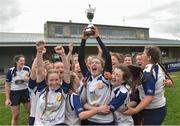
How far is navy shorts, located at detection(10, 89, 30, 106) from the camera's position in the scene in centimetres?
925

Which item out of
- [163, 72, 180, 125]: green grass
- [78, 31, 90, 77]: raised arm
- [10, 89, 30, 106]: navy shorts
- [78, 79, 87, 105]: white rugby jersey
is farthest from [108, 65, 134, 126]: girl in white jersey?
[10, 89, 30, 106]: navy shorts

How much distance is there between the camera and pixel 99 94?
4.70m

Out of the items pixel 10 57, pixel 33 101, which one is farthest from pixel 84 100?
pixel 10 57

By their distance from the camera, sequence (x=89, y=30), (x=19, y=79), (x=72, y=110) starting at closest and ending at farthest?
1. (x=72, y=110)
2. (x=89, y=30)
3. (x=19, y=79)

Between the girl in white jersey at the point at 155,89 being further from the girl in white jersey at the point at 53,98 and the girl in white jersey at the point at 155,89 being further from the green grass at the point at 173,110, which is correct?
the green grass at the point at 173,110

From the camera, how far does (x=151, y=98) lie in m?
4.80

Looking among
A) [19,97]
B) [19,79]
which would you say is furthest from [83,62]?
[19,97]

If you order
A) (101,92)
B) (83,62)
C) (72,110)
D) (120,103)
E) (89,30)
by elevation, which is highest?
(89,30)

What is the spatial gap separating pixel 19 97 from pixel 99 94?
4973 millimetres

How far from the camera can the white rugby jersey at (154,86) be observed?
15.8 ft

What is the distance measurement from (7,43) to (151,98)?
2655 centimetres

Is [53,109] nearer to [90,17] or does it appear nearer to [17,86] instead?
[90,17]

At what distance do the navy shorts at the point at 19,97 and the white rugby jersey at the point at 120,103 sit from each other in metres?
5.02

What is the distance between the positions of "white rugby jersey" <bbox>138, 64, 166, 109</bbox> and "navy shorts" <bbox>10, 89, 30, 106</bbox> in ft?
15.9
